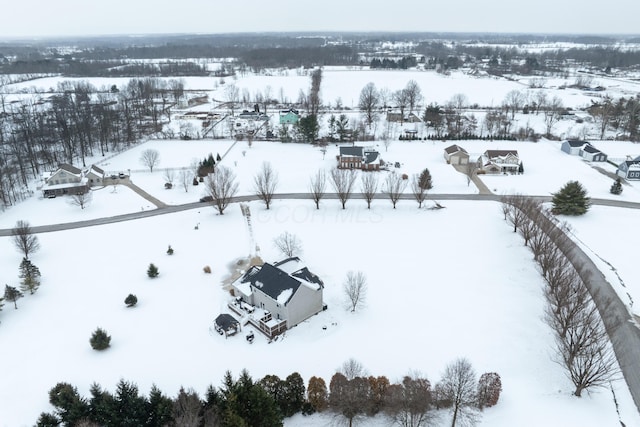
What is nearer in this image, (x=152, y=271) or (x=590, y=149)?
(x=152, y=271)

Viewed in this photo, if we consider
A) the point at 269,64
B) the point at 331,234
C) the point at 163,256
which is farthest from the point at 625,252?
the point at 269,64

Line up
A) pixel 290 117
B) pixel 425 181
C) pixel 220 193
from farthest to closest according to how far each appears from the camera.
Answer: pixel 290 117
pixel 425 181
pixel 220 193

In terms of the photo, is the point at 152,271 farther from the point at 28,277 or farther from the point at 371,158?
the point at 371,158

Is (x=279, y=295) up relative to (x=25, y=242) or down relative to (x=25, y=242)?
down

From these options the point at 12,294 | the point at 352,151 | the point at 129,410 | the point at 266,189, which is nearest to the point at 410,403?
the point at 129,410

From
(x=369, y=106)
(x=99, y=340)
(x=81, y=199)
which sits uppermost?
(x=369, y=106)

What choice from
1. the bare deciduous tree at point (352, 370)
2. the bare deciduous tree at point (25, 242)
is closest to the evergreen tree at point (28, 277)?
the bare deciduous tree at point (25, 242)
